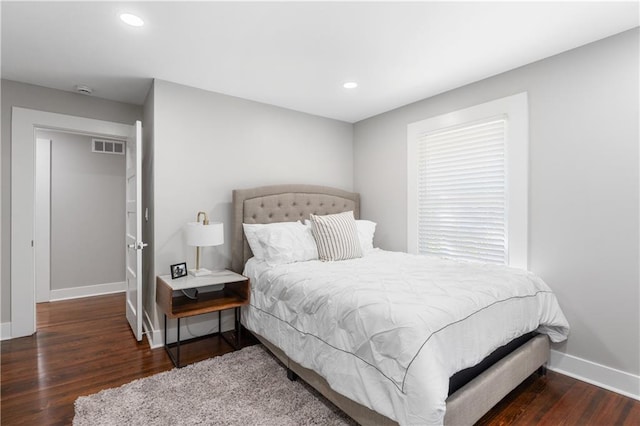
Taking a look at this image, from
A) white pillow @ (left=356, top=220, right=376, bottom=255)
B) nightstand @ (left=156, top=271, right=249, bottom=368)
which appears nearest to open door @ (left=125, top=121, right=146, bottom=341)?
nightstand @ (left=156, top=271, right=249, bottom=368)

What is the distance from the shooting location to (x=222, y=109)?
3.21 m

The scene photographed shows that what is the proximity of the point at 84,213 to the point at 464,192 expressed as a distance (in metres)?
4.98

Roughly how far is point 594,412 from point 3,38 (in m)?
4.62

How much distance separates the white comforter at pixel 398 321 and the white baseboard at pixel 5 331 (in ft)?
7.86

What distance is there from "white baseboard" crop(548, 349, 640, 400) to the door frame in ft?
15.5

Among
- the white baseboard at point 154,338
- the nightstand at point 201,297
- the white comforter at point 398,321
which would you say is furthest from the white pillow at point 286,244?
the white baseboard at point 154,338

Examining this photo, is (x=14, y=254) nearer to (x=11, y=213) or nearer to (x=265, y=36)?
(x=11, y=213)

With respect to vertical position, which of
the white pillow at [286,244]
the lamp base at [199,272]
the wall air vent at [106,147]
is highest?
the wall air vent at [106,147]

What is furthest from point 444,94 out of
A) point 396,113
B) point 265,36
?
point 265,36

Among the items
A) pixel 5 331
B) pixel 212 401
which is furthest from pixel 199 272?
pixel 5 331

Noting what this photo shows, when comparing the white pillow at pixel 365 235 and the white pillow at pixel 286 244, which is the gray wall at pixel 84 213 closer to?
the white pillow at pixel 286 244

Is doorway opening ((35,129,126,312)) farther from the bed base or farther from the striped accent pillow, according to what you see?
the bed base

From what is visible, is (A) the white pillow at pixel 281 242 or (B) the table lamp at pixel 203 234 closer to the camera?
(B) the table lamp at pixel 203 234

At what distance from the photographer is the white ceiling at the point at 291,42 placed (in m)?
1.88
